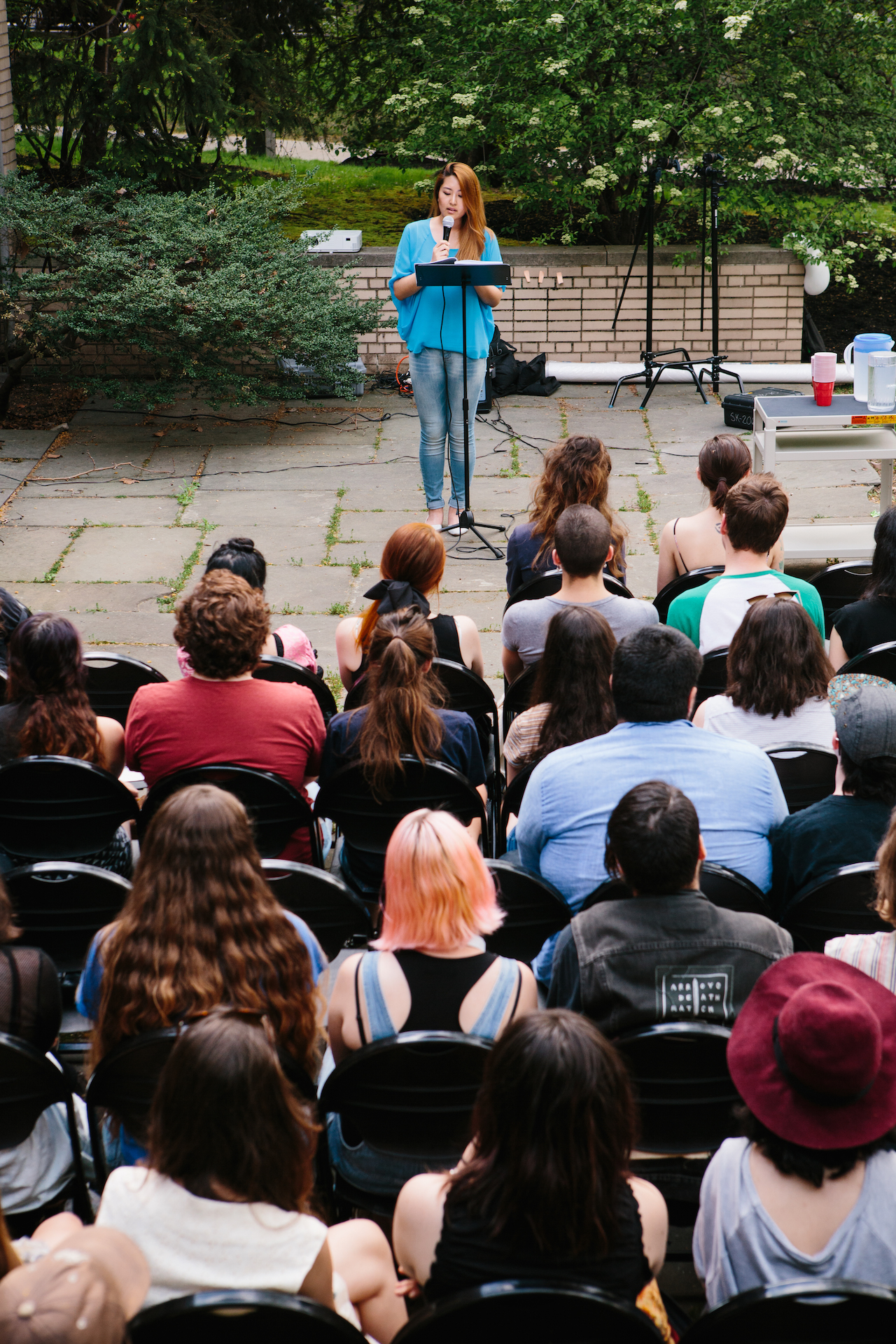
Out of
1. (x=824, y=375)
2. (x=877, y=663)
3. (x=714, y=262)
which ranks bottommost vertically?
(x=877, y=663)

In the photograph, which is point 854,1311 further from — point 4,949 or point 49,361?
point 49,361

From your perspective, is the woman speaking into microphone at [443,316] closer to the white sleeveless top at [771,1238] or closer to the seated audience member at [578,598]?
the seated audience member at [578,598]

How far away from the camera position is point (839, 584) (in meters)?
5.35

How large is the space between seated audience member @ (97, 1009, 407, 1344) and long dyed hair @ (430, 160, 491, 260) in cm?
549

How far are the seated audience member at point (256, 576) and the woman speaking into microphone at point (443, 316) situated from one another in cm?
Answer: 263

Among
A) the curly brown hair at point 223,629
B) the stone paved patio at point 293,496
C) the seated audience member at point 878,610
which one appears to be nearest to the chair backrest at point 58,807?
the curly brown hair at point 223,629

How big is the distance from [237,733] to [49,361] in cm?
712

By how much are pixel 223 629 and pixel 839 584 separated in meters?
2.99

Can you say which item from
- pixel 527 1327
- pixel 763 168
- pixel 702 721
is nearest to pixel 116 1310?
pixel 527 1327

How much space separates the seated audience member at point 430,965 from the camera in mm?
2438

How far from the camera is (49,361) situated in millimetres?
9695

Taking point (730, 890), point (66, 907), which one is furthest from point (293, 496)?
point (730, 890)

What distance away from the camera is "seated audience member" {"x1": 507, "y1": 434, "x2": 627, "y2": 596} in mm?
5086

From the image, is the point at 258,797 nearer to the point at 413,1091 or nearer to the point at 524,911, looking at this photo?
the point at 524,911
